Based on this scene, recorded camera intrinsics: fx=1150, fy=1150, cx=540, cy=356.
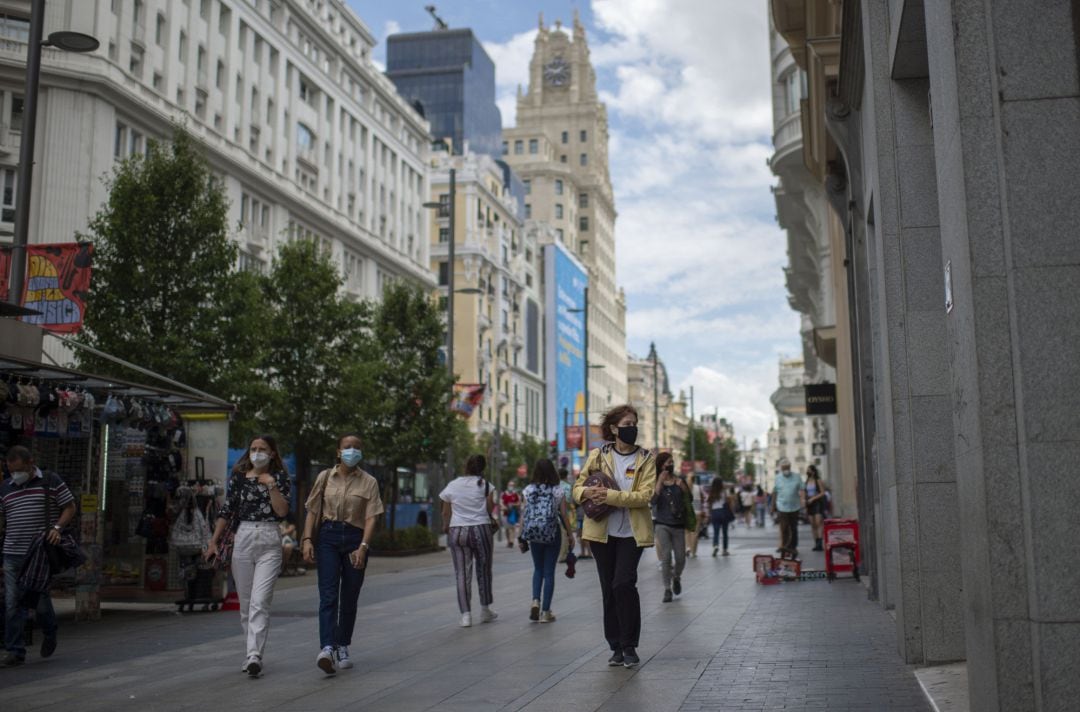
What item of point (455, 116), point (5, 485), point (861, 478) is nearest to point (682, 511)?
point (861, 478)

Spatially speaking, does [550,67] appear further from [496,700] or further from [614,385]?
[496,700]

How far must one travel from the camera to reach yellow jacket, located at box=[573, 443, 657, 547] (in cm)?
876

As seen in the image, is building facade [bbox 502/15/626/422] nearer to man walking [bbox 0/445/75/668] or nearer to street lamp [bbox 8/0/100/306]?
street lamp [bbox 8/0/100/306]

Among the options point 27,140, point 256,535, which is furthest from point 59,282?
point 256,535

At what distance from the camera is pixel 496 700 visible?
7438mm

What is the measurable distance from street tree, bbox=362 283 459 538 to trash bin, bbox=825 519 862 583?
17.8m

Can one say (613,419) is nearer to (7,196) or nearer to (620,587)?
(620,587)

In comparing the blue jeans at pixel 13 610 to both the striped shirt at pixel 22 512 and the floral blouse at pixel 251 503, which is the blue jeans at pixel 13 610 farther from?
the floral blouse at pixel 251 503

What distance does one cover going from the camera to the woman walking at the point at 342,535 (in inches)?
360

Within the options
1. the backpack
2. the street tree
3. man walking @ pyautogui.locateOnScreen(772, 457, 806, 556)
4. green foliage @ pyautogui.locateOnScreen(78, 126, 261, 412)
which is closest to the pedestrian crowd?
the backpack

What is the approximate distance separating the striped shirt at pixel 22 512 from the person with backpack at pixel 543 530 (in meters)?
4.96

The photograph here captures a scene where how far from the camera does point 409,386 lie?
35.6 m

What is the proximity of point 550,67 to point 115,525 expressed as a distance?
140 metres

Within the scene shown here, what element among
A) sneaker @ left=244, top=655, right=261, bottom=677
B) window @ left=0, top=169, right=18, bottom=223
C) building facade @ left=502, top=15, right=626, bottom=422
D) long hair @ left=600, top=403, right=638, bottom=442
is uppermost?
building facade @ left=502, top=15, right=626, bottom=422
